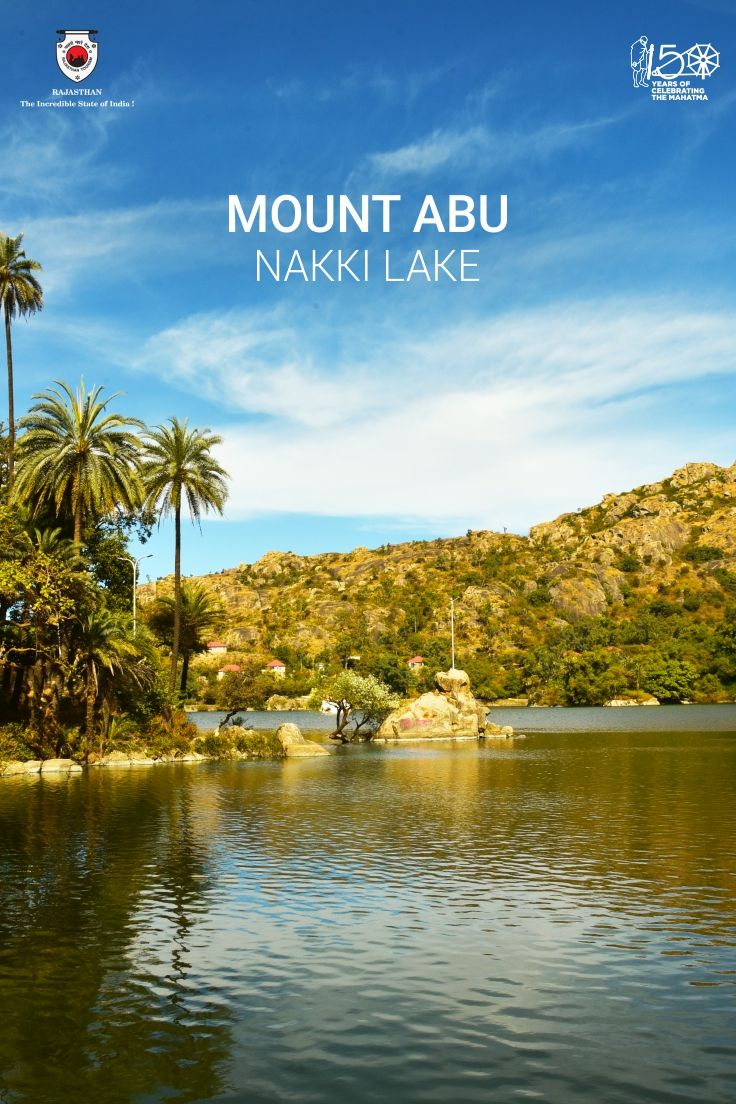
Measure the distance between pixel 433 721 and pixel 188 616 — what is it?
23.4m

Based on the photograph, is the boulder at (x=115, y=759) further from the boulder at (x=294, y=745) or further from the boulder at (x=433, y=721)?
the boulder at (x=433, y=721)

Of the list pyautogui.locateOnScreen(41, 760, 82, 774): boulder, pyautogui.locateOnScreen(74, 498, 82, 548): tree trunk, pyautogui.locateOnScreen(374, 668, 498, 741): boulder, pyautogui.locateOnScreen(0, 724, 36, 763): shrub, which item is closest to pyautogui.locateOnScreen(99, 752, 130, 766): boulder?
pyautogui.locateOnScreen(41, 760, 82, 774): boulder

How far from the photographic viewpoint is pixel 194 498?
191 ft

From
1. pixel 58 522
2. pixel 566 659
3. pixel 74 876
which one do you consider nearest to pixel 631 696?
pixel 566 659

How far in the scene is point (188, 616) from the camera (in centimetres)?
7581

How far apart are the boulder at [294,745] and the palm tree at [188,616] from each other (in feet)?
52.5

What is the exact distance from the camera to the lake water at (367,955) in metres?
9.88

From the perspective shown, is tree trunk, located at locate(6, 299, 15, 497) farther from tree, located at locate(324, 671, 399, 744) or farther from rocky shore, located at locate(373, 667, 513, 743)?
rocky shore, located at locate(373, 667, 513, 743)

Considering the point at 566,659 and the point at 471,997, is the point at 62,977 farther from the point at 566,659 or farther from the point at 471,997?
the point at 566,659

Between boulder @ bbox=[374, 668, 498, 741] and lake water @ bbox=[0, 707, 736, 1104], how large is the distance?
48.7 meters

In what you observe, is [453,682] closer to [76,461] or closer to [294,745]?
[294,745]

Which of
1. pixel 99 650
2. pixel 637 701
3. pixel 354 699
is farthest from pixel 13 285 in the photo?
pixel 637 701

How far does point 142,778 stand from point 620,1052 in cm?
3450

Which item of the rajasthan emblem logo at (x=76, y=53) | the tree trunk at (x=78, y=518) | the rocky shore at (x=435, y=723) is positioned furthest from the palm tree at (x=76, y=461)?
the rocky shore at (x=435, y=723)
